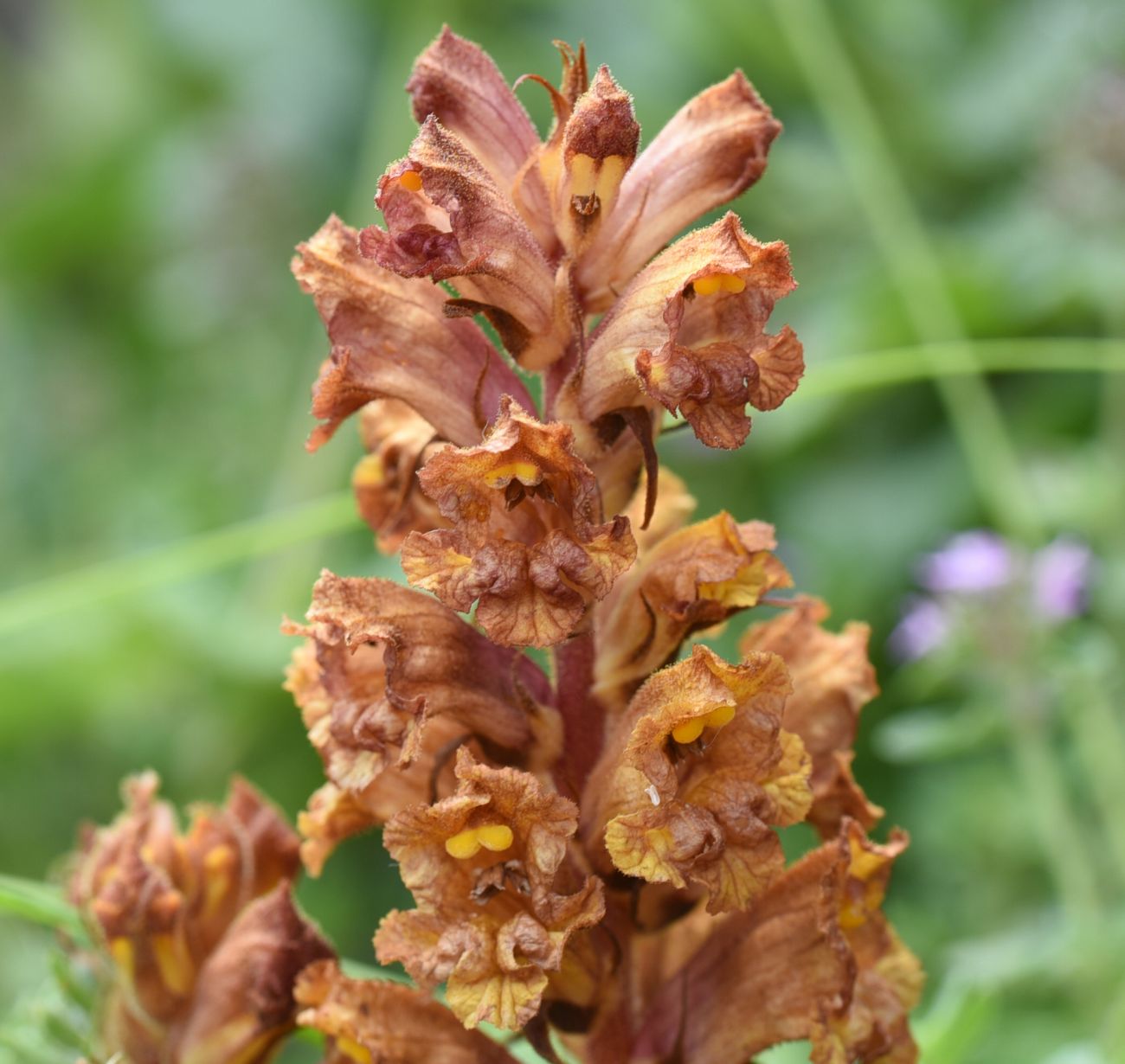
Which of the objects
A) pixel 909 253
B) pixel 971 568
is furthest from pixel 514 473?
pixel 909 253

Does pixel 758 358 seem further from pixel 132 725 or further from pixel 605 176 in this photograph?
pixel 132 725

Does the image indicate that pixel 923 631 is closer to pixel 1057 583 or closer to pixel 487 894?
pixel 1057 583

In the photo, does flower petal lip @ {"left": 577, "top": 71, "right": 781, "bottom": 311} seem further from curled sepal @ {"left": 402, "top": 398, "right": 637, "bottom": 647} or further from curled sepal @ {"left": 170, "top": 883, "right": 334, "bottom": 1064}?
curled sepal @ {"left": 170, "top": 883, "right": 334, "bottom": 1064}

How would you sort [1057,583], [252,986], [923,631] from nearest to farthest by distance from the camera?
[252,986], [1057,583], [923,631]

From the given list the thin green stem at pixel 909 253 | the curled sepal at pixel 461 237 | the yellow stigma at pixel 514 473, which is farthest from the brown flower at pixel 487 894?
the thin green stem at pixel 909 253

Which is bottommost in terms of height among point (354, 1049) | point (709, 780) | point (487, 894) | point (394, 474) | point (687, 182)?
point (354, 1049)

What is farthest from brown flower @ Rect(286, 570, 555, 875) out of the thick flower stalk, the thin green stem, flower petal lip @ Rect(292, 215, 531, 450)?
the thin green stem

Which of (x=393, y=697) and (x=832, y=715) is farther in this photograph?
(x=832, y=715)
